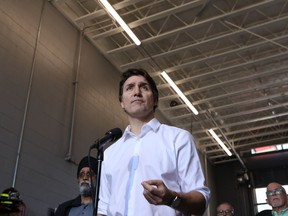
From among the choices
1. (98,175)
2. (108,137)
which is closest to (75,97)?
(108,137)

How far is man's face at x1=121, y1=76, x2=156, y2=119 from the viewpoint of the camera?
1442mm

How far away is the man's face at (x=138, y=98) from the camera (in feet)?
4.73

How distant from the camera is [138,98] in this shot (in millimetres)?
1459

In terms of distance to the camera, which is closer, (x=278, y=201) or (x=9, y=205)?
(x=9, y=205)

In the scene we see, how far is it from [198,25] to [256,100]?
3321 millimetres

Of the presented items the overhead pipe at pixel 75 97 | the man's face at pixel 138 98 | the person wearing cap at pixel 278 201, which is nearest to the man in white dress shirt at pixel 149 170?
the man's face at pixel 138 98

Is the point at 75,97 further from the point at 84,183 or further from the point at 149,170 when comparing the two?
the point at 149,170

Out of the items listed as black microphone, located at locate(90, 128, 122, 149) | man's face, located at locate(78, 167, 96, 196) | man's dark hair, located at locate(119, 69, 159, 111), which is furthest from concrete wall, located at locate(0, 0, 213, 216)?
man's dark hair, located at locate(119, 69, 159, 111)

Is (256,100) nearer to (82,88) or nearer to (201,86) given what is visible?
(201,86)

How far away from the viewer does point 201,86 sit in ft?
33.0

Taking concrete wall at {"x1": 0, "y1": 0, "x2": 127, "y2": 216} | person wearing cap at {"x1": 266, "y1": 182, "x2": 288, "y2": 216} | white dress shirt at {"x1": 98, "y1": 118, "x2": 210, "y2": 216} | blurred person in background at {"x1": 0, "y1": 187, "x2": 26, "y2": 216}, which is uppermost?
concrete wall at {"x1": 0, "y1": 0, "x2": 127, "y2": 216}

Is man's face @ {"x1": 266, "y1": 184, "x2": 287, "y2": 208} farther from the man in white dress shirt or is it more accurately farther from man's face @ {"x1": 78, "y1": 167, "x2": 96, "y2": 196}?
the man in white dress shirt

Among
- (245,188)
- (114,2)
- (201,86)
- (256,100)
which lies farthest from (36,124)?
(245,188)

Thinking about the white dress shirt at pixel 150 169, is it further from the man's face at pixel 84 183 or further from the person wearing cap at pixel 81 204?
the man's face at pixel 84 183
